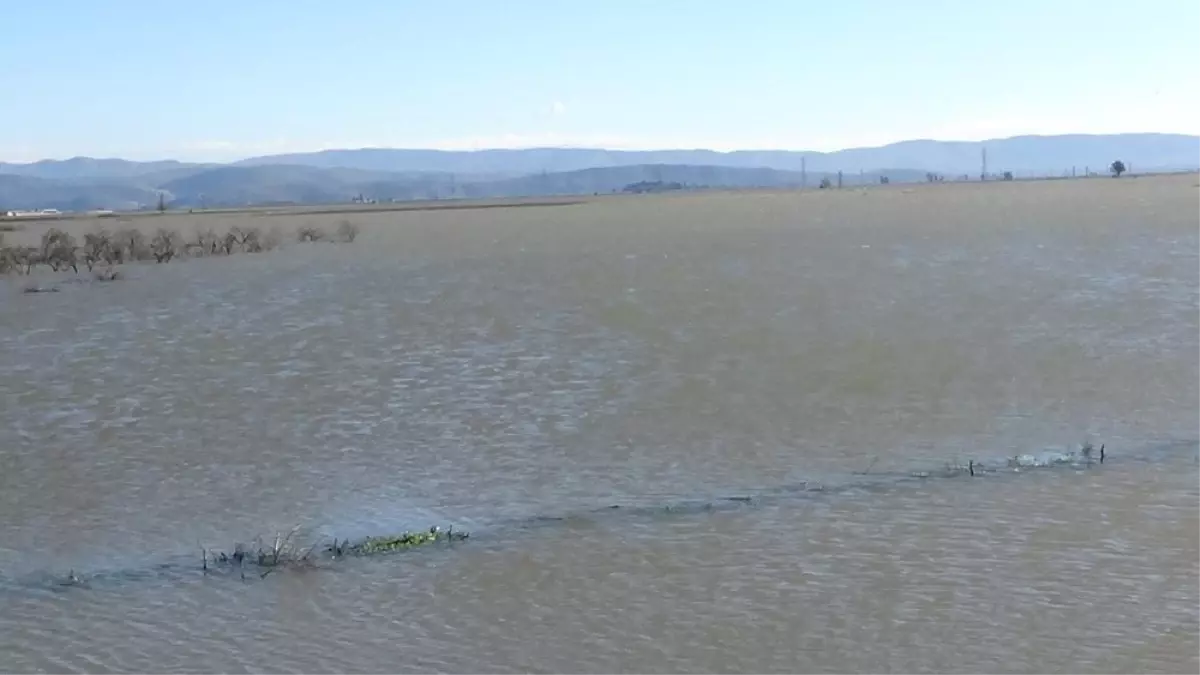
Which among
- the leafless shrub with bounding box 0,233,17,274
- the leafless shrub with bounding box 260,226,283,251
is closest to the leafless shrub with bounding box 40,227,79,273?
the leafless shrub with bounding box 0,233,17,274

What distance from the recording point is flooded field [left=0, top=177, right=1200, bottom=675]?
25.6 ft

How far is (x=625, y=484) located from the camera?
11.2m

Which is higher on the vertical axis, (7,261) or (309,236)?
(7,261)

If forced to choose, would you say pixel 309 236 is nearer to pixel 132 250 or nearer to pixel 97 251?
pixel 132 250

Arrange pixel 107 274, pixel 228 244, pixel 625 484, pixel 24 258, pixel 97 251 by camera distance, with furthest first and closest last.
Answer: pixel 228 244, pixel 97 251, pixel 24 258, pixel 107 274, pixel 625 484

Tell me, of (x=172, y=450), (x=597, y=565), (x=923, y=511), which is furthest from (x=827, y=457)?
(x=172, y=450)

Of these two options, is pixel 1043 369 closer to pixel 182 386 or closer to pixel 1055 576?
pixel 1055 576

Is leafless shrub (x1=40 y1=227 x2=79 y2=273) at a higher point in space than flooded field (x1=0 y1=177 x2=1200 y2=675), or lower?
A: higher

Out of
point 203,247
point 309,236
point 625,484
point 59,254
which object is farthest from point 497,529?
point 309,236

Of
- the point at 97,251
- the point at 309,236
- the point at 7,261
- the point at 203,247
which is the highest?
the point at 97,251

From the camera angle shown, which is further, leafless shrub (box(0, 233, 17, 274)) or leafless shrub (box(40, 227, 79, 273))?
leafless shrub (box(40, 227, 79, 273))

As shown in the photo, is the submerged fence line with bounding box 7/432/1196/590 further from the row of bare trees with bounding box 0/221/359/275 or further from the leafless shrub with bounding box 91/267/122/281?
the row of bare trees with bounding box 0/221/359/275

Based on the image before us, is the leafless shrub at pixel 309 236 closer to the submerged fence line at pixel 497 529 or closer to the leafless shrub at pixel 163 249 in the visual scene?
the leafless shrub at pixel 163 249

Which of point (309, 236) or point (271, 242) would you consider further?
point (309, 236)
